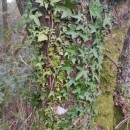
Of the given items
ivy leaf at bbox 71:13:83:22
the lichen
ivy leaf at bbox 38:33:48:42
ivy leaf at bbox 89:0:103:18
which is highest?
ivy leaf at bbox 89:0:103:18

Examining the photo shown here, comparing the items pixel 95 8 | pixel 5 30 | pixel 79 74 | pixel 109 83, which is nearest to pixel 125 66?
pixel 109 83

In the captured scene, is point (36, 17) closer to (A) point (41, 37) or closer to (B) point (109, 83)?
(A) point (41, 37)

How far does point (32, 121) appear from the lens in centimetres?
256

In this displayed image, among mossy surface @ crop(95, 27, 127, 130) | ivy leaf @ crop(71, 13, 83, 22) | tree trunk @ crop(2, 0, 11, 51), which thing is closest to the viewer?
ivy leaf @ crop(71, 13, 83, 22)

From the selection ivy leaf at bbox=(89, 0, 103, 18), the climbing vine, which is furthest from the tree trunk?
ivy leaf at bbox=(89, 0, 103, 18)

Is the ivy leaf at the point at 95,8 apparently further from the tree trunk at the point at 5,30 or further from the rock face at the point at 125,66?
the tree trunk at the point at 5,30

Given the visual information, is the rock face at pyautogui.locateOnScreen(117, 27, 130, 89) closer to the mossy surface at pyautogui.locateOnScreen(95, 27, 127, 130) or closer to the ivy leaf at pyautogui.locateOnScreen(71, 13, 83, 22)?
the mossy surface at pyautogui.locateOnScreen(95, 27, 127, 130)

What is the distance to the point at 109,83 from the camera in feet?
8.89

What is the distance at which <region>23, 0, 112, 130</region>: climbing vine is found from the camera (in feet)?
6.91

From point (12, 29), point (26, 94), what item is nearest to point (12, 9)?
point (12, 29)

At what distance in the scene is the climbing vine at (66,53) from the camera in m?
2.11

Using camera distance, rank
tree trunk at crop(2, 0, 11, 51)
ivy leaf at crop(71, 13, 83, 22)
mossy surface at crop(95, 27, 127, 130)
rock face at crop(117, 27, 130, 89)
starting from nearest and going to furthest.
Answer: ivy leaf at crop(71, 13, 83, 22)
rock face at crop(117, 27, 130, 89)
mossy surface at crop(95, 27, 127, 130)
tree trunk at crop(2, 0, 11, 51)

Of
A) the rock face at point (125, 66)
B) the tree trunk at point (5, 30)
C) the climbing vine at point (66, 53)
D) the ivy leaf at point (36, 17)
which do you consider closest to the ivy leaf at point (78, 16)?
the climbing vine at point (66, 53)

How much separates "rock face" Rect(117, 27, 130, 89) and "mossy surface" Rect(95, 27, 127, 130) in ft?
0.24
